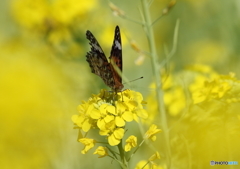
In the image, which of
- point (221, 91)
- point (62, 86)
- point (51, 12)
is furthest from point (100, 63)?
point (51, 12)

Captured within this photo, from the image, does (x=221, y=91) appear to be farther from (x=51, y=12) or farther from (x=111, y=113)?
(x=51, y=12)

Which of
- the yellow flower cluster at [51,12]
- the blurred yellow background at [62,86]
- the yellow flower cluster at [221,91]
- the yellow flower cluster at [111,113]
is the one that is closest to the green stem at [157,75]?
A: the yellow flower cluster at [111,113]

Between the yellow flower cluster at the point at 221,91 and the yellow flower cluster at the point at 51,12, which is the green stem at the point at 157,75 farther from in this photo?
the yellow flower cluster at the point at 51,12

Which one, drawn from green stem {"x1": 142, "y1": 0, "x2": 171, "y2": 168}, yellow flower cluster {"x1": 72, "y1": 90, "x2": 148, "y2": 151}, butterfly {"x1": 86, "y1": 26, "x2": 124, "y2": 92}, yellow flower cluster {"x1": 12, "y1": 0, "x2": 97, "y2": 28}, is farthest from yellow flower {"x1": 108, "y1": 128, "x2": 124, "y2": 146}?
yellow flower cluster {"x1": 12, "y1": 0, "x2": 97, "y2": 28}

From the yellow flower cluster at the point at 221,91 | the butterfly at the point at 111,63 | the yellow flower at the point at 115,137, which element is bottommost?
the yellow flower at the point at 115,137

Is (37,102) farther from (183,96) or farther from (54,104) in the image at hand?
(183,96)
